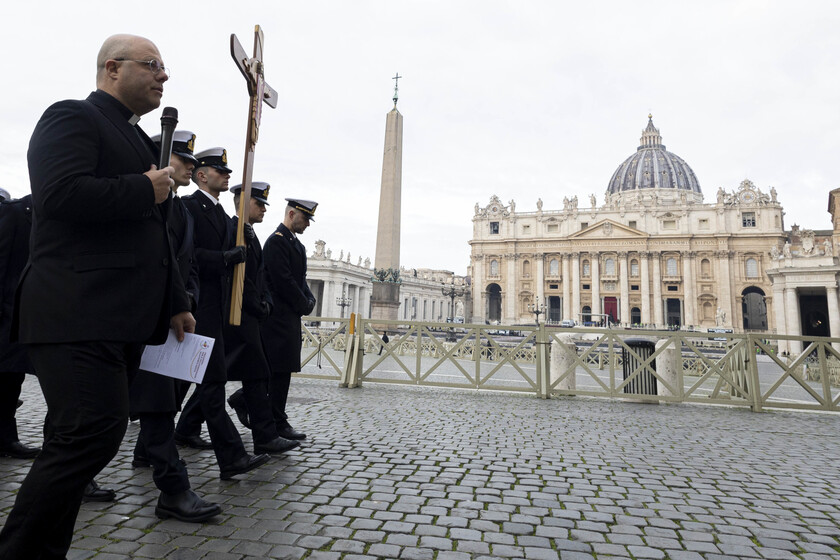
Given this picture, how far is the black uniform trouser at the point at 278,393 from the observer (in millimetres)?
4570

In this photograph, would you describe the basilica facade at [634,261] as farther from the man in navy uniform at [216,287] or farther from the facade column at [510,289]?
the man in navy uniform at [216,287]

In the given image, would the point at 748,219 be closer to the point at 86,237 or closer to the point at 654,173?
the point at 654,173

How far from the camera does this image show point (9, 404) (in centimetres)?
383

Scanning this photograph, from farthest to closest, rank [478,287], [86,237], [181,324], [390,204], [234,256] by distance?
[478,287], [390,204], [234,256], [181,324], [86,237]

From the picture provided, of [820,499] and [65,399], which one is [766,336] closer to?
[820,499]

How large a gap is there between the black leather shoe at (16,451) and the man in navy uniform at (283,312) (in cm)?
183

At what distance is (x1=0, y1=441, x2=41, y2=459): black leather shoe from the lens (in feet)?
12.0

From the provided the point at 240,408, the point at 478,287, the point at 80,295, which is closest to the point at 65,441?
the point at 80,295

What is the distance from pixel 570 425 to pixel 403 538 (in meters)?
3.85

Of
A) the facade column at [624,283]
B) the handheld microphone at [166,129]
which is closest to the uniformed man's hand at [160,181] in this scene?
the handheld microphone at [166,129]

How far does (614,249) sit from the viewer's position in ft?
224

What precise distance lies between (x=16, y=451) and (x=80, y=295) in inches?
116

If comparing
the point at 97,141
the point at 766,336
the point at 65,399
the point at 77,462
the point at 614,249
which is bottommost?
the point at 77,462

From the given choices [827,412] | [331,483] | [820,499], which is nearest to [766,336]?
[827,412]
